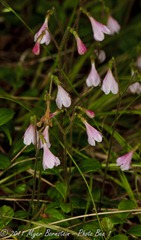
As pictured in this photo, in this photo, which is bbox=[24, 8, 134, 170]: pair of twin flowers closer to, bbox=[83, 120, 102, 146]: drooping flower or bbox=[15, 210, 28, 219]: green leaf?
bbox=[83, 120, 102, 146]: drooping flower

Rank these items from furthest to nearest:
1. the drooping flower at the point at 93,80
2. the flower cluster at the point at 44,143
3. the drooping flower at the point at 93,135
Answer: the drooping flower at the point at 93,80, the drooping flower at the point at 93,135, the flower cluster at the point at 44,143

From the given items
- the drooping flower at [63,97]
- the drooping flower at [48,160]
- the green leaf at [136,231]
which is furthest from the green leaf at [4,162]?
the green leaf at [136,231]

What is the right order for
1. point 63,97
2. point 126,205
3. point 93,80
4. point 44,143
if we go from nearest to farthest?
point 44,143 < point 63,97 < point 126,205 < point 93,80

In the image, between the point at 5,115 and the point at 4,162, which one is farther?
the point at 5,115

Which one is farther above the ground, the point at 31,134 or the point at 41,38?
the point at 41,38

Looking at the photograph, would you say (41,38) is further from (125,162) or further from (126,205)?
(126,205)

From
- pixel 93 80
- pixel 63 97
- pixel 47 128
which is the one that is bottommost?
pixel 47 128

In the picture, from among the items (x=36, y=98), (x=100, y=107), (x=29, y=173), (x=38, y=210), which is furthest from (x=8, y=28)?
(x=38, y=210)

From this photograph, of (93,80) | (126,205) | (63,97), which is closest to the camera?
(63,97)

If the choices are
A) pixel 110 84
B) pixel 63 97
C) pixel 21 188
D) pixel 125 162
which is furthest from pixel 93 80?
pixel 21 188

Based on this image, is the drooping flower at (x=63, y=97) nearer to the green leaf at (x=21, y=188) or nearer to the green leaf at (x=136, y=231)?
the green leaf at (x=21, y=188)

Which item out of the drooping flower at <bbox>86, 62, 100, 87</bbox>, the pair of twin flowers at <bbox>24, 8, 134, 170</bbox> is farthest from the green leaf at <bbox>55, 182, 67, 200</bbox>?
the drooping flower at <bbox>86, 62, 100, 87</bbox>

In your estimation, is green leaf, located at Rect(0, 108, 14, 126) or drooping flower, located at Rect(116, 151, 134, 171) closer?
drooping flower, located at Rect(116, 151, 134, 171)
